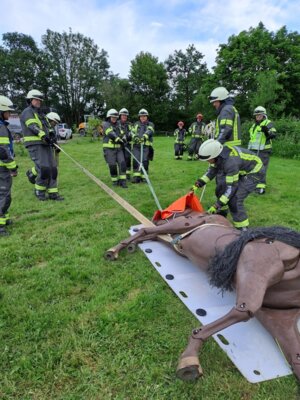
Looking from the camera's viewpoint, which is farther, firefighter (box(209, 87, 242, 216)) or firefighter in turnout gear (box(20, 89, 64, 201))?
firefighter in turnout gear (box(20, 89, 64, 201))

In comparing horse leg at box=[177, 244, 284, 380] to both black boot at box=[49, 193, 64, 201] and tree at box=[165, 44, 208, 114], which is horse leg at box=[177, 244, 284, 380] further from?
tree at box=[165, 44, 208, 114]

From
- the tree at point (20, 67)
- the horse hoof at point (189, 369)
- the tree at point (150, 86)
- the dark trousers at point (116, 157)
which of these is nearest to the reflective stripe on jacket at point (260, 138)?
the dark trousers at point (116, 157)

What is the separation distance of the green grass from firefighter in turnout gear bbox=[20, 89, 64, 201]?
1.93 meters

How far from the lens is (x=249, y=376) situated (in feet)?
6.89

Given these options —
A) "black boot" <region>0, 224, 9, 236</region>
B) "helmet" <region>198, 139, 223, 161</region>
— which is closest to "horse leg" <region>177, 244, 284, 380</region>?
"helmet" <region>198, 139, 223, 161</region>

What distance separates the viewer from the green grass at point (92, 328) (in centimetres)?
206

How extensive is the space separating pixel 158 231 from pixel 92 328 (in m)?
1.57

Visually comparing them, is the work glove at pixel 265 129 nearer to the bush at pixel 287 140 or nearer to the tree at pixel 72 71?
the bush at pixel 287 140

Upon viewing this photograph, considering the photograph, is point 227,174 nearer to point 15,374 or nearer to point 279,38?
point 15,374

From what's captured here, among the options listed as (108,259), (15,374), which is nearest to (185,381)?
(15,374)

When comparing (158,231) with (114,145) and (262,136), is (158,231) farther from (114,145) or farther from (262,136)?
(262,136)

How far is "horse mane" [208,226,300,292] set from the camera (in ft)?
7.80

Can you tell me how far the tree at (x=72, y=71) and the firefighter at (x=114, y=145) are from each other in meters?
45.2

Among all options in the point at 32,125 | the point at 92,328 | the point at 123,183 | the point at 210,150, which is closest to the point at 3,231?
the point at 32,125
